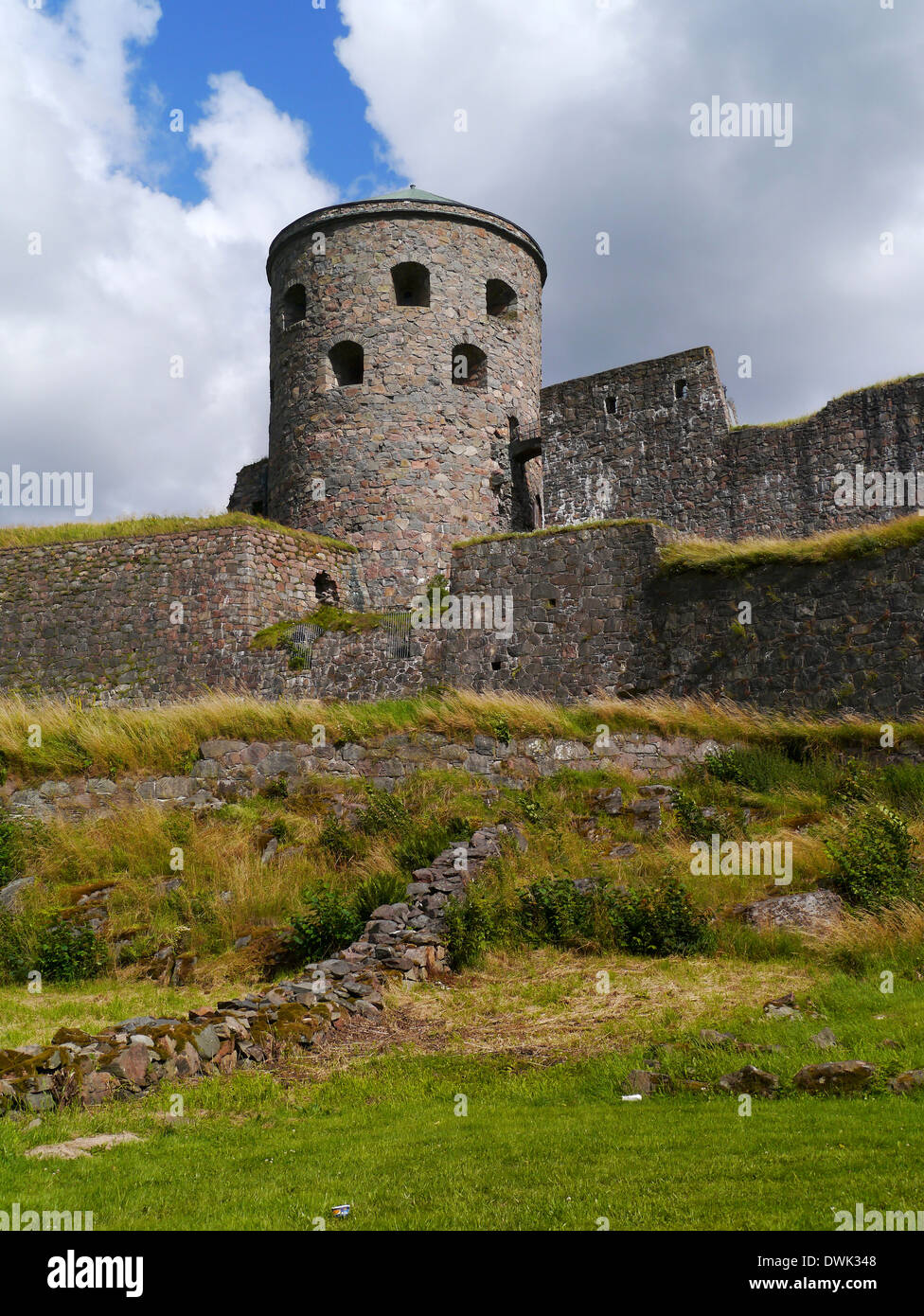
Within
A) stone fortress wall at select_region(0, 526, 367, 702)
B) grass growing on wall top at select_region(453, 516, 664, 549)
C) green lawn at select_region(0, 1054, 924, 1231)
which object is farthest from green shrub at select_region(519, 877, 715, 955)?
stone fortress wall at select_region(0, 526, 367, 702)

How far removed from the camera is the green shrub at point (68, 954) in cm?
1116

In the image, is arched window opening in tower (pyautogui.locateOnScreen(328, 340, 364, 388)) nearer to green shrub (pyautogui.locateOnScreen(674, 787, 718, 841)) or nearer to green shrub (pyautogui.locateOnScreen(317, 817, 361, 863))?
green shrub (pyautogui.locateOnScreen(317, 817, 361, 863))

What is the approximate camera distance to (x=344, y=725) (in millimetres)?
15930

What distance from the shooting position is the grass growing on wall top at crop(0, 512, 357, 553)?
73.7 feet

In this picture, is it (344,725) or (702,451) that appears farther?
(702,451)

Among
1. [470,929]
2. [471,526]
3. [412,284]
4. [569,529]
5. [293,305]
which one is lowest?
[470,929]

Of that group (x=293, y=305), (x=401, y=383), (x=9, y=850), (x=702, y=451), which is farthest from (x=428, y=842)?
(x=293, y=305)

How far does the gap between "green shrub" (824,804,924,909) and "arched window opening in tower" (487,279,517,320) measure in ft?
66.9

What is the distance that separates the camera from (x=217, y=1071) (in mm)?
7816

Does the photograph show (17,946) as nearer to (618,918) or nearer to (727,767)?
(618,918)

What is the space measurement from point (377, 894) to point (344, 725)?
14.9ft

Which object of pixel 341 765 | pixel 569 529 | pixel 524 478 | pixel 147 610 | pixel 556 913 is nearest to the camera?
pixel 556 913

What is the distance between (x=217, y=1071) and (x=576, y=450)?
2158 cm

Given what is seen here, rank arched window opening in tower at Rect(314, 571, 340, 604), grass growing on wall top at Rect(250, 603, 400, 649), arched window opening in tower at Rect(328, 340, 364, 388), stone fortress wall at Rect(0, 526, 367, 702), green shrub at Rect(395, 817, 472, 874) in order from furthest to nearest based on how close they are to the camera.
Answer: arched window opening in tower at Rect(328, 340, 364, 388) < arched window opening in tower at Rect(314, 571, 340, 604) < stone fortress wall at Rect(0, 526, 367, 702) < grass growing on wall top at Rect(250, 603, 400, 649) < green shrub at Rect(395, 817, 472, 874)
